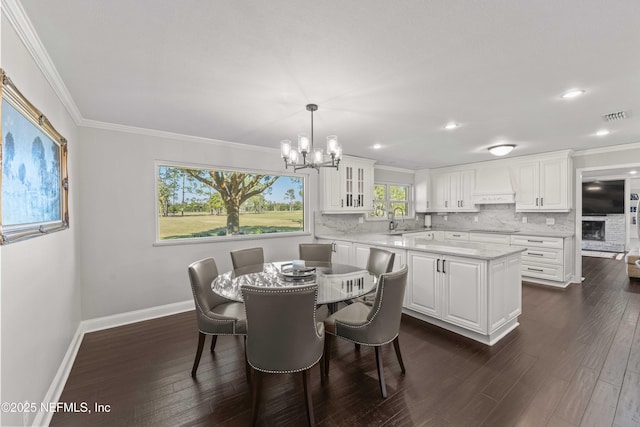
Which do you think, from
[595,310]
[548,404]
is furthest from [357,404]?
[595,310]

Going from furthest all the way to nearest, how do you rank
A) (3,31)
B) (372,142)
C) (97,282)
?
(372,142) < (97,282) < (3,31)

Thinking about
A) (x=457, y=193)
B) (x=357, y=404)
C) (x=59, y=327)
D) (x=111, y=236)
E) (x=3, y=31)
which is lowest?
(x=357, y=404)

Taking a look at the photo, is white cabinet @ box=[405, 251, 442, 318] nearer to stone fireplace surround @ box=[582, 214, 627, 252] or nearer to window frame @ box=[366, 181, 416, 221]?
window frame @ box=[366, 181, 416, 221]

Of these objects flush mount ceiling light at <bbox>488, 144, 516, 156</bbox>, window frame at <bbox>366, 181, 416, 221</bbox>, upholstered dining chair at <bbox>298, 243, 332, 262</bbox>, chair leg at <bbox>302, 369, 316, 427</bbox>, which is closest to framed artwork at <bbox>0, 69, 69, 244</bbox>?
chair leg at <bbox>302, 369, 316, 427</bbox>

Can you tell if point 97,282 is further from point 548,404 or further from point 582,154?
point 582,154

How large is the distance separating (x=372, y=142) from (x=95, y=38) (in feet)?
11.0

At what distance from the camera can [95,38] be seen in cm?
165

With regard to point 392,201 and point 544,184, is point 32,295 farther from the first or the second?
point 544,184

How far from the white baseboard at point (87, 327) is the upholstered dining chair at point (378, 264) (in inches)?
97.6

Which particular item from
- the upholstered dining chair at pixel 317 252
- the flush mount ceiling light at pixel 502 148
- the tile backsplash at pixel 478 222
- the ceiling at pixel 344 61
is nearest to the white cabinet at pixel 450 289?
the upholstered dining chair at pixel 317 252

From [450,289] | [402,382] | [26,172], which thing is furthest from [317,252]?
[26,172]

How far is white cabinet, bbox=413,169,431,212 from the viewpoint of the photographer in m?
6.77

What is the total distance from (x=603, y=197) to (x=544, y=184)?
18.0ft

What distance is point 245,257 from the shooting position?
11.4 ft
